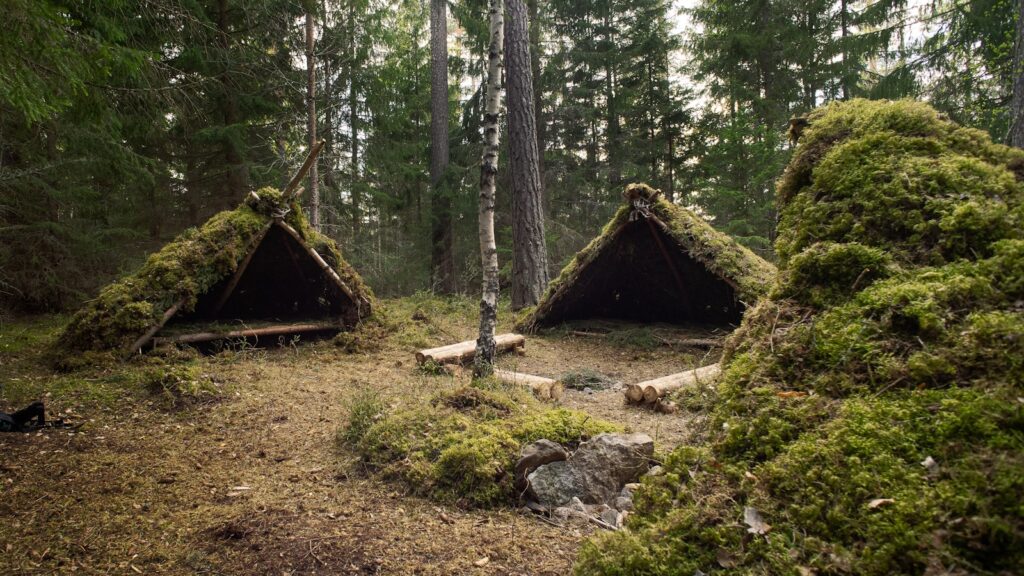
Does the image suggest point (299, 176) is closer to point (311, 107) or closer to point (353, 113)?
point (311, 107)

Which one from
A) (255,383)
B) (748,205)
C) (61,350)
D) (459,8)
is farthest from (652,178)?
(61,350)

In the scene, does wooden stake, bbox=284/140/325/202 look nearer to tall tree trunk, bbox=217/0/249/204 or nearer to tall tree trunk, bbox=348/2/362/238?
tall tree trunk, bbox=217/0/249/204

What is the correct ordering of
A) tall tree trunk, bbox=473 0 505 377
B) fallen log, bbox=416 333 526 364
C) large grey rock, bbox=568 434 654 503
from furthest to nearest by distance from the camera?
fallen log, bbox=416 333 526 364 < tall tree trunk, bbox=473 0 505 377 < large grey rock, bbox=568 434 654 503

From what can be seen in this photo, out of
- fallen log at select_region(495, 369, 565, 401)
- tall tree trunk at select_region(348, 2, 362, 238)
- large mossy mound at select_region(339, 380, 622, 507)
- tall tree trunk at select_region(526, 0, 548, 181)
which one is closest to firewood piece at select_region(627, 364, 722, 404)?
fallen log at select_region(495, 369, 565, 401)

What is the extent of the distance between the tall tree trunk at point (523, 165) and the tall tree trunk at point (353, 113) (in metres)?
5.11

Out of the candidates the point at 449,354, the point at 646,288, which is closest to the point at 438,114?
the point at 646,288

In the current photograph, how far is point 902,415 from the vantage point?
1.55 metres

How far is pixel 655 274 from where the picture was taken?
382 inches

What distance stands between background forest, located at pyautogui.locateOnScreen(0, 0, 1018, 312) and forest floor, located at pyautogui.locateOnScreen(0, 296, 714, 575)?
274 cm

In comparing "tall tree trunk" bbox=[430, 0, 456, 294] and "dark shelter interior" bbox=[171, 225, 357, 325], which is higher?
"tall tree trunk" bbox=[430, 0, 456, 294]

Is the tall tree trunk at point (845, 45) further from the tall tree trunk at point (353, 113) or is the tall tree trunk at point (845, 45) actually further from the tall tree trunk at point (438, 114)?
the tall tree trunk at point (353, 113)

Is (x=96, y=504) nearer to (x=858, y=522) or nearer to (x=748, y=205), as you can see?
(x=858, y=522)

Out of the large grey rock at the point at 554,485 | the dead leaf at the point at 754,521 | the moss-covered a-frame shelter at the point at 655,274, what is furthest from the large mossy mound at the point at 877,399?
the moss-covered a-frame shelter at the point at 655,274

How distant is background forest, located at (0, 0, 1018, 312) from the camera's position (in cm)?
627
